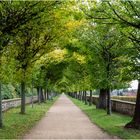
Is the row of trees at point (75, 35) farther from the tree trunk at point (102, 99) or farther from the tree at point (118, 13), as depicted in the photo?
the tree trunk at point (102, 99)

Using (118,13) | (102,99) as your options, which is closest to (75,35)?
(102,99)

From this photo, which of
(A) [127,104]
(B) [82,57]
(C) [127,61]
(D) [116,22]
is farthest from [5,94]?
(D) [116,22]

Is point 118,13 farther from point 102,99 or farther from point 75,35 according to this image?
point 102,99

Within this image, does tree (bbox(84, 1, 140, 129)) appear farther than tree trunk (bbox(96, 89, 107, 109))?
No

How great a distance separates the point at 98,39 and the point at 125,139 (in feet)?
44.8

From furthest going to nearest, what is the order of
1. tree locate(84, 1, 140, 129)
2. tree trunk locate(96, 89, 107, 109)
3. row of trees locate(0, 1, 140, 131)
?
tree trunk locate(96, 89, 107, 109) → tree locate(84, 1, 140, 129) → row of trees locate(0, 1, 140, 131)

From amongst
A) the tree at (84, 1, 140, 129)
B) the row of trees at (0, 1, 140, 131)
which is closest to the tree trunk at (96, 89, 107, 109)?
the row of trees at (0, 1, 140, 131)

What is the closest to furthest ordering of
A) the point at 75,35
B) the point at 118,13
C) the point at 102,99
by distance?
the point at 118,13 → the point at 75,35 → the point at 102,99

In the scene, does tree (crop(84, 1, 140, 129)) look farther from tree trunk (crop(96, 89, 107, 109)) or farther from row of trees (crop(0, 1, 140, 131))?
tree trunk (crop(96, 89, 107, 109))

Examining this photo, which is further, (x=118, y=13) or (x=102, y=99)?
(x=102, y=99)

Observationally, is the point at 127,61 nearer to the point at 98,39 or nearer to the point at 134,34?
the point at 134,34

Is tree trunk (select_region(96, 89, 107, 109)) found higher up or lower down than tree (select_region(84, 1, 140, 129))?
lower down

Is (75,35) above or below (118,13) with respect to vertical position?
above

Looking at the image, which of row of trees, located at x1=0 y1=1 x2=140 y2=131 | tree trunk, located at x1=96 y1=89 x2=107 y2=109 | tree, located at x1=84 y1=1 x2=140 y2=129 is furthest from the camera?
tree trunk, located at x1=96 y1=89 x2=107 y2=109
